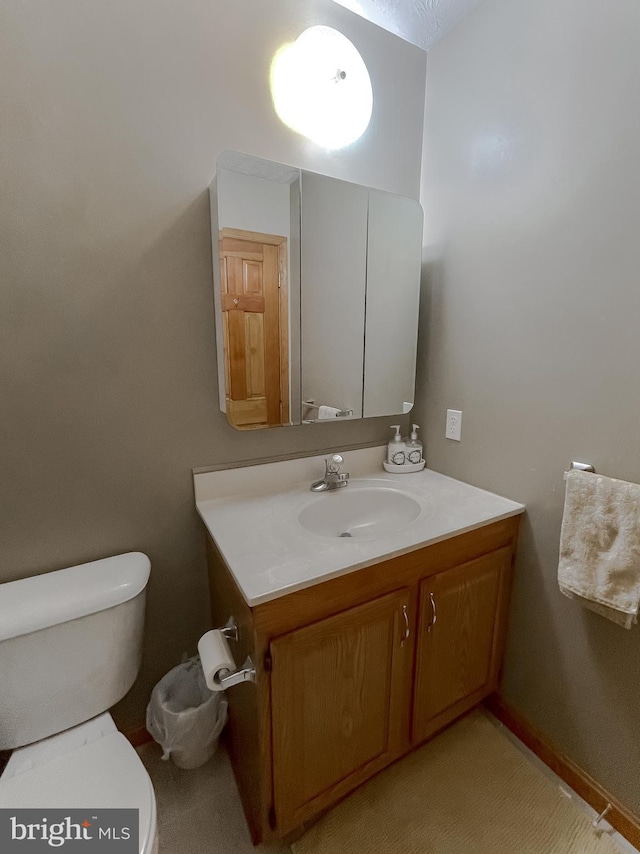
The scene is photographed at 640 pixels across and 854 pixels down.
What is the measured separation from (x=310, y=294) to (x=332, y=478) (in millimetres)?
656

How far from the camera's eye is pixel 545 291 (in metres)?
1.13

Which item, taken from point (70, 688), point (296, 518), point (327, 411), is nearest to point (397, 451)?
point (327, 411)

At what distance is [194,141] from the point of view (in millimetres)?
1103

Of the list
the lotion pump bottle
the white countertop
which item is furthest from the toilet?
the lotion pump bottle

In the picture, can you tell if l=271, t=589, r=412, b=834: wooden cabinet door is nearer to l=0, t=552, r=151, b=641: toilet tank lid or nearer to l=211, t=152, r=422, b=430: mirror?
l=0, t=552, r=151, b=641: toilet tank lid

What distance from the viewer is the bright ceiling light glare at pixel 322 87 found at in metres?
1.17

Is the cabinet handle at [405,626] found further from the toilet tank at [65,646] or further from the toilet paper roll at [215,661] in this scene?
the toilet tank at [65,646]

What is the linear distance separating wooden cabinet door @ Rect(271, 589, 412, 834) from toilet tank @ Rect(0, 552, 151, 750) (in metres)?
0.45

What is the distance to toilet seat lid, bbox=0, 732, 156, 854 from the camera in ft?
2.58

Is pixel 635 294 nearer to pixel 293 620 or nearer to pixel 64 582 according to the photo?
pixel 293 620

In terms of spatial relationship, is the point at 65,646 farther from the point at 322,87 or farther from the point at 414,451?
the point at 322,87

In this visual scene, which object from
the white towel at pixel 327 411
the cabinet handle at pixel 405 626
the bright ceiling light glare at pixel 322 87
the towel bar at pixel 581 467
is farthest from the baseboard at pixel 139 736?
the bright ceiling light glare at pixel 322 87

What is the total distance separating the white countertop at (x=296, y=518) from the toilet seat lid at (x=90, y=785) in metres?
0.48

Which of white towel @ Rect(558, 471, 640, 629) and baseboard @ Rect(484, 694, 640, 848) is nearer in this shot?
white towel @ Rect(558, 471, 640, 629)
